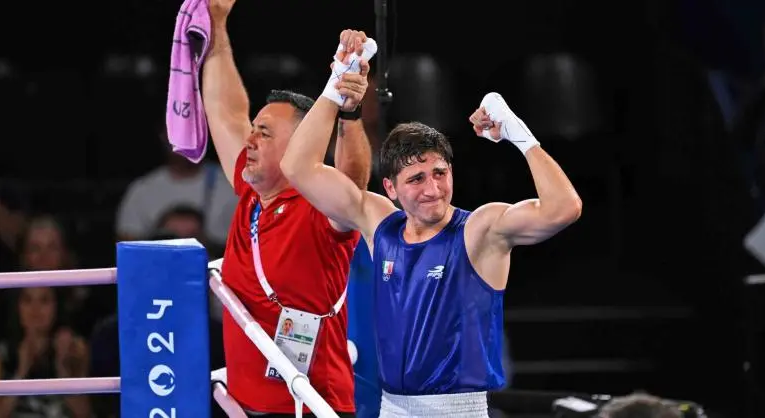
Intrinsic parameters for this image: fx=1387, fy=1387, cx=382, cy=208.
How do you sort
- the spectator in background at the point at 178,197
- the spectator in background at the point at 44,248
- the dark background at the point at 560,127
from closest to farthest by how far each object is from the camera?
the spectator in background at the point at 44,248 < the spectator in background at the point at 178,197 < the dark background at the point at 560,127

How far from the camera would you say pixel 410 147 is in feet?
11.7

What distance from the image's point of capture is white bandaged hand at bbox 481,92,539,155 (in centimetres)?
348

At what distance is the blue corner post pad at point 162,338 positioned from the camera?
3631 millimetres

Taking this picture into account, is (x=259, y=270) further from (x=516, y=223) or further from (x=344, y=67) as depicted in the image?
(x=516, y=223)

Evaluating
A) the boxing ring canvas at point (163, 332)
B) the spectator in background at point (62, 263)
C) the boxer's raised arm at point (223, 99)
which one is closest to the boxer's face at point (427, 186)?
the boxing ring canvas at point (163, 332)

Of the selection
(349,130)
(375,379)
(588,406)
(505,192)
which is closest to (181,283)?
(349,130)

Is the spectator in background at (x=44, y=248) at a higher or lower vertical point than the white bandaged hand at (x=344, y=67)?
lower

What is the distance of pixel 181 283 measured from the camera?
3648mm

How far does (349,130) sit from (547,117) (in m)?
4.09

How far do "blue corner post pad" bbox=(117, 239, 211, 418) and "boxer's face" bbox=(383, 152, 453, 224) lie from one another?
0.63 m

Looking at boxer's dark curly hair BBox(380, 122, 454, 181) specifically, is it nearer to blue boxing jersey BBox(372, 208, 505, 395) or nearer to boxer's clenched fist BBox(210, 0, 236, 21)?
blue boxing jersey BBox(372, 208, 505, 395)

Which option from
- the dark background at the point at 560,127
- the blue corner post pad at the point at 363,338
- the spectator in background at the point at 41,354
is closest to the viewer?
the blue corner post pad at the point at 363,338

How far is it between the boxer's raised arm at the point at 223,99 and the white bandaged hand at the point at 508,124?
3.09 ft

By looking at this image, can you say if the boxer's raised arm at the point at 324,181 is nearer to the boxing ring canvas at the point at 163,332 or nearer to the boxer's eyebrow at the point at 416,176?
the boxer's eyebrow at the point at 416,176
